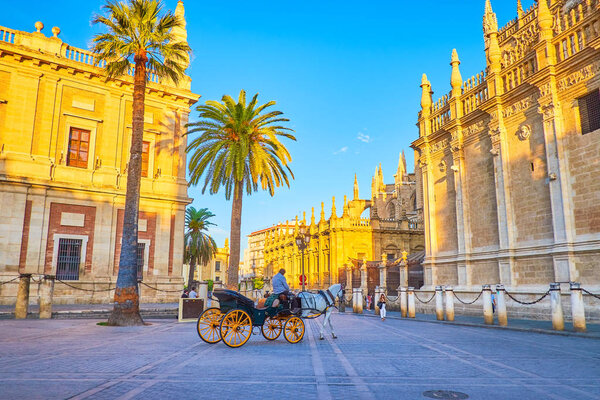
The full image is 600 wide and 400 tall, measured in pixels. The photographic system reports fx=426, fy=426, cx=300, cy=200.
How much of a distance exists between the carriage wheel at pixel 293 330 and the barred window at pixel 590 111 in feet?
40.7

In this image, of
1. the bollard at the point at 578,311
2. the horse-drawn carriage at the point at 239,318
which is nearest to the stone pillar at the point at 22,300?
the horse-drawn carriage at the point at 239,318

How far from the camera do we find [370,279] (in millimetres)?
30641

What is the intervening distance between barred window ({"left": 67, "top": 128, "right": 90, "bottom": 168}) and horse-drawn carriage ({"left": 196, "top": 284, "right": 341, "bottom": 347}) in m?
17.3

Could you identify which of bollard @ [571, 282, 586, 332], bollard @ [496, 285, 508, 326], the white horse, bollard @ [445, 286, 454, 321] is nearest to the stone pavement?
the white horse

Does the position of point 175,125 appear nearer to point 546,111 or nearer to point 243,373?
point 546,111

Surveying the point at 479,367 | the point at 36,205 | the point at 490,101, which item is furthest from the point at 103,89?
the point at 479,367

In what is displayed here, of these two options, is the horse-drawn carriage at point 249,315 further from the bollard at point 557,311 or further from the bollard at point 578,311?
the bollard at point 578,311

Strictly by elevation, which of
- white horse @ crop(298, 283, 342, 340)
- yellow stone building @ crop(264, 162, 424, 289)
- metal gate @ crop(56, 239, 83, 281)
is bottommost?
white horse @ crop(298, 283, 342, 340)

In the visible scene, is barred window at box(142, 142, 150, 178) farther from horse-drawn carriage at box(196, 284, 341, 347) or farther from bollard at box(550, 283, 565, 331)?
bollard at box(550, 283, 565, 331)

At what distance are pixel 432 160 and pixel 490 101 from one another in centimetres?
572

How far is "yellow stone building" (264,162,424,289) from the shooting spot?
139ft

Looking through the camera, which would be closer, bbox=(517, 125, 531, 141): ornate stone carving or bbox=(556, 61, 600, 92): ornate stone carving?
bbox=(556, 61, 600, 92): ornate stone carving

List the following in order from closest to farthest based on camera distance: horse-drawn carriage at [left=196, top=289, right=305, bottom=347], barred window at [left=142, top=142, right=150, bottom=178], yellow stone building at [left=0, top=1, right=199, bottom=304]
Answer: horse-drawn carriage at [left=196, top=289, right=305, bottom=347]
yellow stone building at [left=0, top=1, right=199, bottom=304]
barred window at [left=142, top=142, right=150, bottom=178]

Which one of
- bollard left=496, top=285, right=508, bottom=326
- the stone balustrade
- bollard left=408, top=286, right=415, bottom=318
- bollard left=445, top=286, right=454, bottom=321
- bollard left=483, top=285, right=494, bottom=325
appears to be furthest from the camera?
bollard left=408, top=286, right=415, bottom=318
